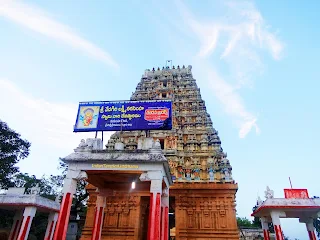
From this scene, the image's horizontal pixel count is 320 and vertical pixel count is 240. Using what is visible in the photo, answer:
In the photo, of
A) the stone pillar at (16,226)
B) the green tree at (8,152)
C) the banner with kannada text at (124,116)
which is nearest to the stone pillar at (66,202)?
the banner with kannada text at (124,116)

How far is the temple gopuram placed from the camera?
740 inches

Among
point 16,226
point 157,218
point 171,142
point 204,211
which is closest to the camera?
point 157,218

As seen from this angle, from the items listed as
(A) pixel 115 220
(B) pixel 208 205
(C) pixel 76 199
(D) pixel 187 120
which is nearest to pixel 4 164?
(C) pixel 76 199

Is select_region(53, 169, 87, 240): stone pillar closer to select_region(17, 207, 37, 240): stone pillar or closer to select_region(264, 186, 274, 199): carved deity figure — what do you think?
select_region(17, 207, 37, 240): stone pillar

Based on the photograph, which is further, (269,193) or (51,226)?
(51,226)

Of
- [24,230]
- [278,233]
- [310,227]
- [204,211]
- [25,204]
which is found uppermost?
[204,211]

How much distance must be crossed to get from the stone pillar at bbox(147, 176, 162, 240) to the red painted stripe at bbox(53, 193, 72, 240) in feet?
13.9

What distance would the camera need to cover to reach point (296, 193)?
49.7 ft

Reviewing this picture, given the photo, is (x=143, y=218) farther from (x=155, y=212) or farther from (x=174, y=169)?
(x=155, y=212)

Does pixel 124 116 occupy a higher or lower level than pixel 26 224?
higher

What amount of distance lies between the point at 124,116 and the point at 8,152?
22.1 meters

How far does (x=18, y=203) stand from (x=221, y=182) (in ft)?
53.0

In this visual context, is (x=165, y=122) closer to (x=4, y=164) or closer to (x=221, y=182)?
(x=221, y=182)

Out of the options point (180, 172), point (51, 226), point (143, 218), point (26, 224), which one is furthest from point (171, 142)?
point (26, 224)
